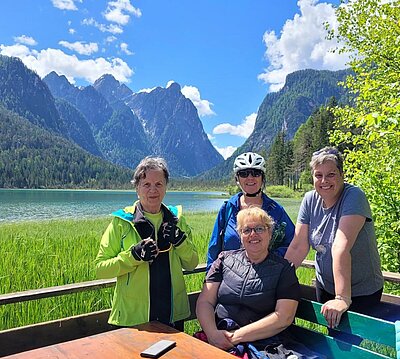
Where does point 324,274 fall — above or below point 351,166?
below

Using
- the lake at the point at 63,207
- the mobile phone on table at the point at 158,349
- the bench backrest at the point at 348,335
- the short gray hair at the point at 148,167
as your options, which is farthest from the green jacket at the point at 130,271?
the lake at the point at 63,207

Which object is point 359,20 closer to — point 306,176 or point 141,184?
point 141,184

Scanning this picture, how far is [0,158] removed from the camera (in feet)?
450

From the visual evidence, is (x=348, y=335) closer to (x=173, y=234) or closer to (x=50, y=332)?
(x=173, y=234)

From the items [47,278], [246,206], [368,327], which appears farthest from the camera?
[47,278]

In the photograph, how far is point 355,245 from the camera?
103 inches

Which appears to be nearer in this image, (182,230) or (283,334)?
(283,334)

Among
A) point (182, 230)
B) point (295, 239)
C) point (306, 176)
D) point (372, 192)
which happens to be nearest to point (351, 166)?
point (372, 192)

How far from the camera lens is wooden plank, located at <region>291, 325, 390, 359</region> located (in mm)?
2309

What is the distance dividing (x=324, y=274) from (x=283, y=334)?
51cm

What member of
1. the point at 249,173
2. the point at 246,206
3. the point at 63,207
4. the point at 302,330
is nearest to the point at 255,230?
the point at 246,206

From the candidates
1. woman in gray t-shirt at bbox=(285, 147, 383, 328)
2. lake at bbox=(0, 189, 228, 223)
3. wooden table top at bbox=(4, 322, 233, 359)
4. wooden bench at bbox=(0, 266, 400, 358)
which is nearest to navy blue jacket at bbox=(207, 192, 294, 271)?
woman in gray t-shirt at bbox=(285, 147, 383, 328)

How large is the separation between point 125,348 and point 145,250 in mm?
598

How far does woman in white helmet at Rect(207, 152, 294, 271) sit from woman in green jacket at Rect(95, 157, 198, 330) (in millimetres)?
350
